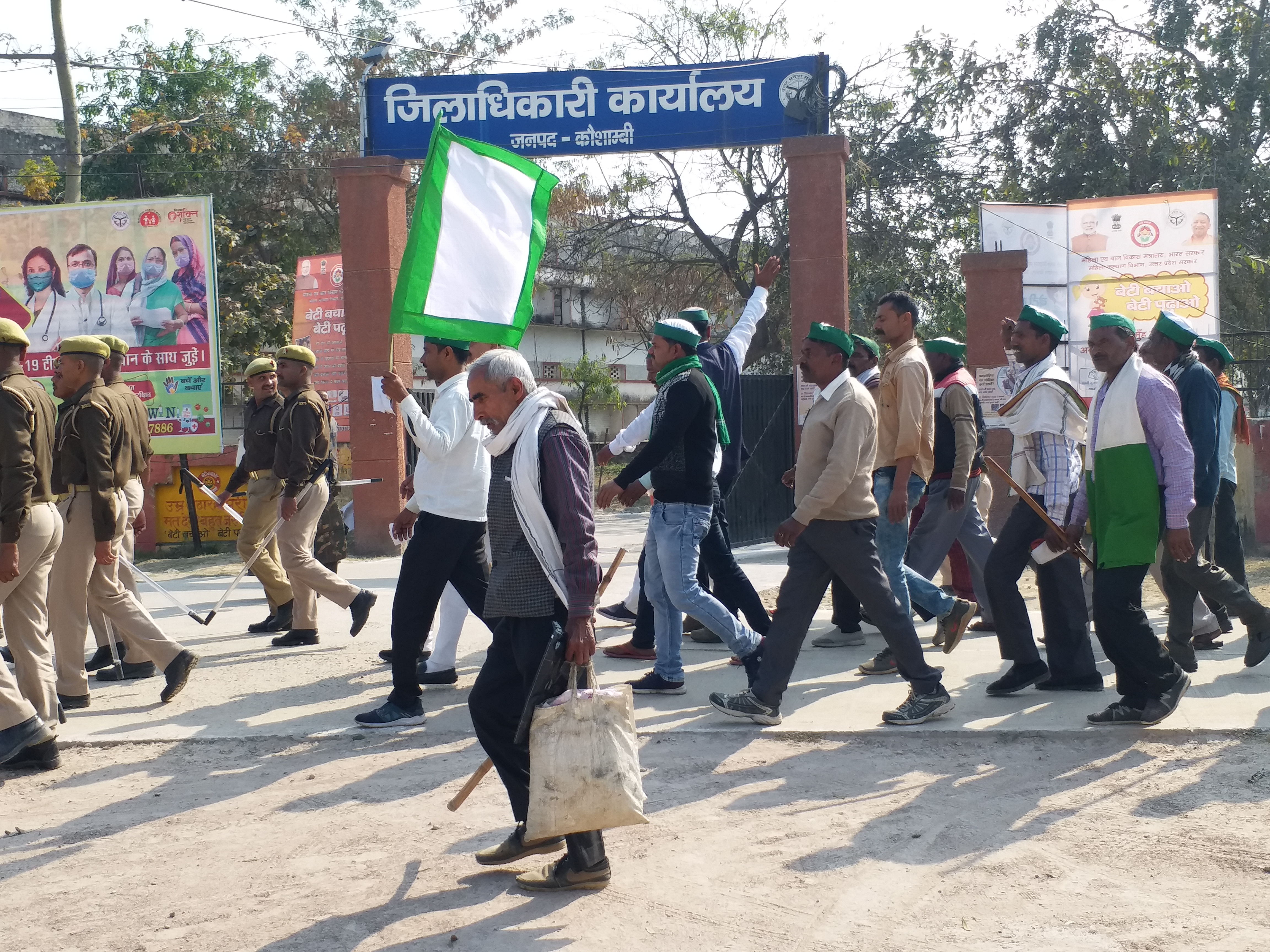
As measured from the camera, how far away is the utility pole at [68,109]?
63.4ft

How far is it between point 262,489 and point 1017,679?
197 inches

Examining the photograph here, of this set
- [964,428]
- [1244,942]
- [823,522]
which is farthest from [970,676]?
[1244,942]

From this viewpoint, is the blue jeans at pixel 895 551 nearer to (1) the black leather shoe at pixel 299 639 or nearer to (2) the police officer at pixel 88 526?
(2) the police officer at pixel 88 526

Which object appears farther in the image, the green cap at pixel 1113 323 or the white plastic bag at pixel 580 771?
the green cap at pixel 1113 323

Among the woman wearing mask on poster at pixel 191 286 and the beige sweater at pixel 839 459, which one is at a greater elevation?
the woman wearing mask on poster at pixel 191 286

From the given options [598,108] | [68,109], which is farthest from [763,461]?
[68,109]

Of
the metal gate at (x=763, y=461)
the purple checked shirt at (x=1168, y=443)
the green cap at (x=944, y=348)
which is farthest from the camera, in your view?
the metal gate at (x=763, y=461)

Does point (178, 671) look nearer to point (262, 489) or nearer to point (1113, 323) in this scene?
point (262, 489)

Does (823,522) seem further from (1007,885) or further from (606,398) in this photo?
(606,398)

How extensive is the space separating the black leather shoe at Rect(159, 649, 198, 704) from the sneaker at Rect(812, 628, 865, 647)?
3.64 metres

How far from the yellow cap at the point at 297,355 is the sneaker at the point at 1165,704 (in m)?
5.36

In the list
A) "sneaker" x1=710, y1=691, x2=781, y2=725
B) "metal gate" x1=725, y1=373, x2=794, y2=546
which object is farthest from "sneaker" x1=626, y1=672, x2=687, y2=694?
"metal gate" x1=725, y1=373, x2=794, y2=546

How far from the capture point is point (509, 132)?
12.9m

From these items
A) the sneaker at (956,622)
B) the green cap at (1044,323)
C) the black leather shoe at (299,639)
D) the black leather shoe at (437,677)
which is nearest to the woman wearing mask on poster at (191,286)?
the black leather shoe at (299,639)
